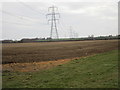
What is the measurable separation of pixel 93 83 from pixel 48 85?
83.3 inches

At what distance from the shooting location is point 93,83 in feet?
27.2

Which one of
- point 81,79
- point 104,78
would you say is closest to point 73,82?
point 81,79

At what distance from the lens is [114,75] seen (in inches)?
376

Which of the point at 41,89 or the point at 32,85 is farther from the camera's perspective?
the point at 32,85

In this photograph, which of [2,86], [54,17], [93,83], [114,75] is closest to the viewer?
[93,83]

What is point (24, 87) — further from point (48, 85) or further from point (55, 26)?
point (55, 26)

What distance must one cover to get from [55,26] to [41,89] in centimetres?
7368

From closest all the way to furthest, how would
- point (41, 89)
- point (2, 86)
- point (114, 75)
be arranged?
point (41, 89)
point (2, 86)
point (114, 75)

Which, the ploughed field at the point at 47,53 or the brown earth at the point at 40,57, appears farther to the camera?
the ploughed field at the point at 47,53

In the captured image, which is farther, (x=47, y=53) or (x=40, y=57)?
(x=47, y=53)

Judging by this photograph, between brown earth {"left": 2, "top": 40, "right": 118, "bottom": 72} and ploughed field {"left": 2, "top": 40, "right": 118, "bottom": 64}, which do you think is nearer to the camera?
brown earth {"left": 2, "top": 40, "right": 118, "bottom": 72}

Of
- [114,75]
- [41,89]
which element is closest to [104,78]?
[114,75]

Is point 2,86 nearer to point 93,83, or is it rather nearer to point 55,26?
point 93,83

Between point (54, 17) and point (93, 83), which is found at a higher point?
point (54, 17)
